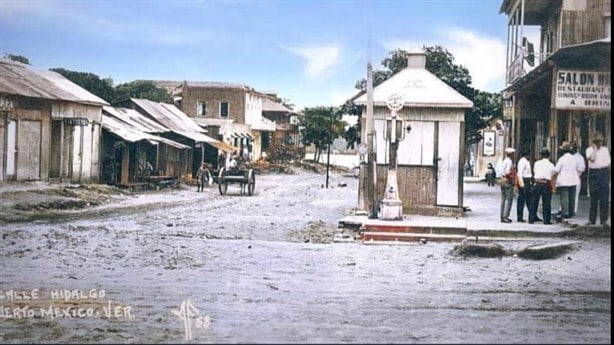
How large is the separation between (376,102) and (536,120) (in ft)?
10.4

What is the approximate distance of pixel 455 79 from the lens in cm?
570

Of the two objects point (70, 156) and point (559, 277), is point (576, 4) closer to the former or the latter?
point (559, 277)

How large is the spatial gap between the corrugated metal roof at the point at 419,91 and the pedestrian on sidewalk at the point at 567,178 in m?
1.80

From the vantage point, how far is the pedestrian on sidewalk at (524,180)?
4.16m

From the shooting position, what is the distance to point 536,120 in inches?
162

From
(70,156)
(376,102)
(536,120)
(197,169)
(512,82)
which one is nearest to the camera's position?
(536,120)

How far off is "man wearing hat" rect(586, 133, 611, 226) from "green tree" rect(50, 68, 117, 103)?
3428 mm

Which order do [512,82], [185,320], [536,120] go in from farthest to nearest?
[512,82] → [536,120] → [185,320]

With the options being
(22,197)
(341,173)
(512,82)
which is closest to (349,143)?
(341,173)

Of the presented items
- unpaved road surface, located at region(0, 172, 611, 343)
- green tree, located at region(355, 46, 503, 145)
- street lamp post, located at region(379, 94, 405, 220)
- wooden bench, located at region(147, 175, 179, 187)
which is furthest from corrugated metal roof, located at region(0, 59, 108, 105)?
street lamp post, located at region(379, 94, 405, 220)

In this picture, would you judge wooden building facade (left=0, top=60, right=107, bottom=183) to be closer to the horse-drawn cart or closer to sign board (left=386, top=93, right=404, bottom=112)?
the horse-drawn cart

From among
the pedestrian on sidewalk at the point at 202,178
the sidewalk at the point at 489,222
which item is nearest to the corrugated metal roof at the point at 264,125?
the sidewalk at the point at 489,222
